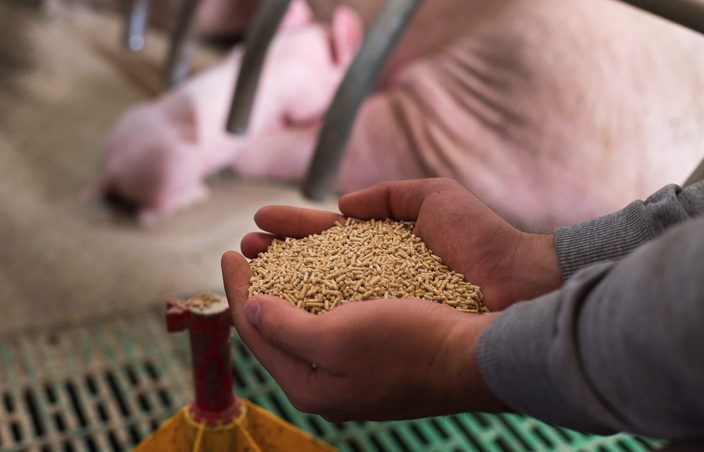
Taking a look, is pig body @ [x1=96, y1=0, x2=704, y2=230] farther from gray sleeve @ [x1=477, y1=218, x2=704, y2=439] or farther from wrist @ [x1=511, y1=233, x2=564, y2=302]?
gray sleeve @ [x1=477, y1=218, x2=704, y2=439]

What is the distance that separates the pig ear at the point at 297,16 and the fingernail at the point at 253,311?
197 centimetres

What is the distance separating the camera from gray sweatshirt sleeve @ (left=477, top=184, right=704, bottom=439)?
0.47 m

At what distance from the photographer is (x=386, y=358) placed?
2.14 feet

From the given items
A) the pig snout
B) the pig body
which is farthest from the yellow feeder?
the pig snout

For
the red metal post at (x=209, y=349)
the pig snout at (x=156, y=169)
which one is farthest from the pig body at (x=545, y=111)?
the red metal post at (x=209, y=349)

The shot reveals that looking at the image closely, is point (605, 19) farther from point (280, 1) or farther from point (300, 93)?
point (300, 93)

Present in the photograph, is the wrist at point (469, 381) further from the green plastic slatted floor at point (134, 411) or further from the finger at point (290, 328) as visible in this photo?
the green plastic slatted floor at point (134, 411)

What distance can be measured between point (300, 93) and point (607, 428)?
1.84 m

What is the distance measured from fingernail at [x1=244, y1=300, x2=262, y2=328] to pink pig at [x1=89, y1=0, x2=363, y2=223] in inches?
56.9

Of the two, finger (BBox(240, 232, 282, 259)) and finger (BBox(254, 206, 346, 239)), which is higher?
finger (BBox(254, 206, 346, 239))

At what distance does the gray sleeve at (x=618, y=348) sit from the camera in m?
0.47

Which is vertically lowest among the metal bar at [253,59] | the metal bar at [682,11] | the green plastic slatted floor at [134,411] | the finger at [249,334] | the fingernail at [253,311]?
the green plastic slatted floor at [134,411]

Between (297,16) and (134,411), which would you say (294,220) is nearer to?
(134,411)

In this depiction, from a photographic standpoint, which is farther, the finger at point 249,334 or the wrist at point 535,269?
the wrist at point 535,269
